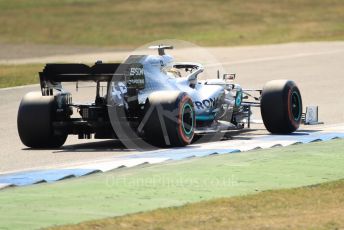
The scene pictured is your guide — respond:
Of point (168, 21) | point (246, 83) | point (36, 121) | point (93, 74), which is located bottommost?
point (36, 121)

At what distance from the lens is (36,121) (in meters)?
16.4

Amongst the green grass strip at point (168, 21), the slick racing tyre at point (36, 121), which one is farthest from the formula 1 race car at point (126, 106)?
the green grass strip at point (168, 21)

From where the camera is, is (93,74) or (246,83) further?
(246,83)

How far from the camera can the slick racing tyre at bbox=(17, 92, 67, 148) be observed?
16359 millimetres

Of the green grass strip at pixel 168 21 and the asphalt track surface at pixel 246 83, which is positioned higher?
the green grass strip at pixel 168 21

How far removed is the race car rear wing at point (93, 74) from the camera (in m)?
16.1

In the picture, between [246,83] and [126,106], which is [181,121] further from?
[246,83]

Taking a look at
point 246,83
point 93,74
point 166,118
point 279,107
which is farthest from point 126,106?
point 246,83

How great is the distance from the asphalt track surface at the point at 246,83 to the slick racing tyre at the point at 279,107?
753 mm

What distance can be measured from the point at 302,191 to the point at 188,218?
1982 millimetres

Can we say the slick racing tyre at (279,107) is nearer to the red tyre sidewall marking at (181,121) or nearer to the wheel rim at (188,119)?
the wheel rim at (188,119)

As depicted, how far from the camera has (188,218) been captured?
32.2 feet

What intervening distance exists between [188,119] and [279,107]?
1.97m

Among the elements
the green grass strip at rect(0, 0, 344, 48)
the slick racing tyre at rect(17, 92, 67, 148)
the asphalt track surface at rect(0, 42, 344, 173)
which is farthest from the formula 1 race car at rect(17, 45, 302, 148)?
the green grass strip at rect(0, 0, 344, 48)
